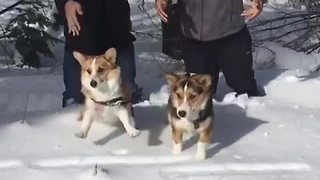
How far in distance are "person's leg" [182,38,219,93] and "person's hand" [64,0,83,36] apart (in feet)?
2.84

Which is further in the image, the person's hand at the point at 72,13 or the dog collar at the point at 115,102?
the person's hand at the point at 72,13

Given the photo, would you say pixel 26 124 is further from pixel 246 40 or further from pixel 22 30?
pixel 22 30

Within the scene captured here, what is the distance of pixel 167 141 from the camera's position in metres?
3.97

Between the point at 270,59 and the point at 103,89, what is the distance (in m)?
3.74

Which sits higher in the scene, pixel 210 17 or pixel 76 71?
pixel 210 17

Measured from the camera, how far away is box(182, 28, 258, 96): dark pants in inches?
189

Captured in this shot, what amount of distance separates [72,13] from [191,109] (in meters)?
1.14

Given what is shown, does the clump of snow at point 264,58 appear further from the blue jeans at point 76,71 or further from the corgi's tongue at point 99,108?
the corgi's tongue at point 99,108

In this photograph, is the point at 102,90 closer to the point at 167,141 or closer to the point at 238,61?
the point at 167,141

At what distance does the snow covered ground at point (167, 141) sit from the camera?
3516mm

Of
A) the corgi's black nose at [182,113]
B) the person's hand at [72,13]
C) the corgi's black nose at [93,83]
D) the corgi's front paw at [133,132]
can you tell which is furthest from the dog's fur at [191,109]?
the person's hand at [72,13]

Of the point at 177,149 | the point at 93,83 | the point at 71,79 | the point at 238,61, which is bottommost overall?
the point at 71,79

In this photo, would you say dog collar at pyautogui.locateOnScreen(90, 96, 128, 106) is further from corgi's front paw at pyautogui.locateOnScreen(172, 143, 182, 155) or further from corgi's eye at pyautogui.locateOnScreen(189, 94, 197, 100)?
corgi's eye at pyautogui.locateOnScreen(189, 94, 197, 100)

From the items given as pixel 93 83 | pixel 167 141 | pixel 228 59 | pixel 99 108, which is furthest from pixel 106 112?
pixel 228 59
